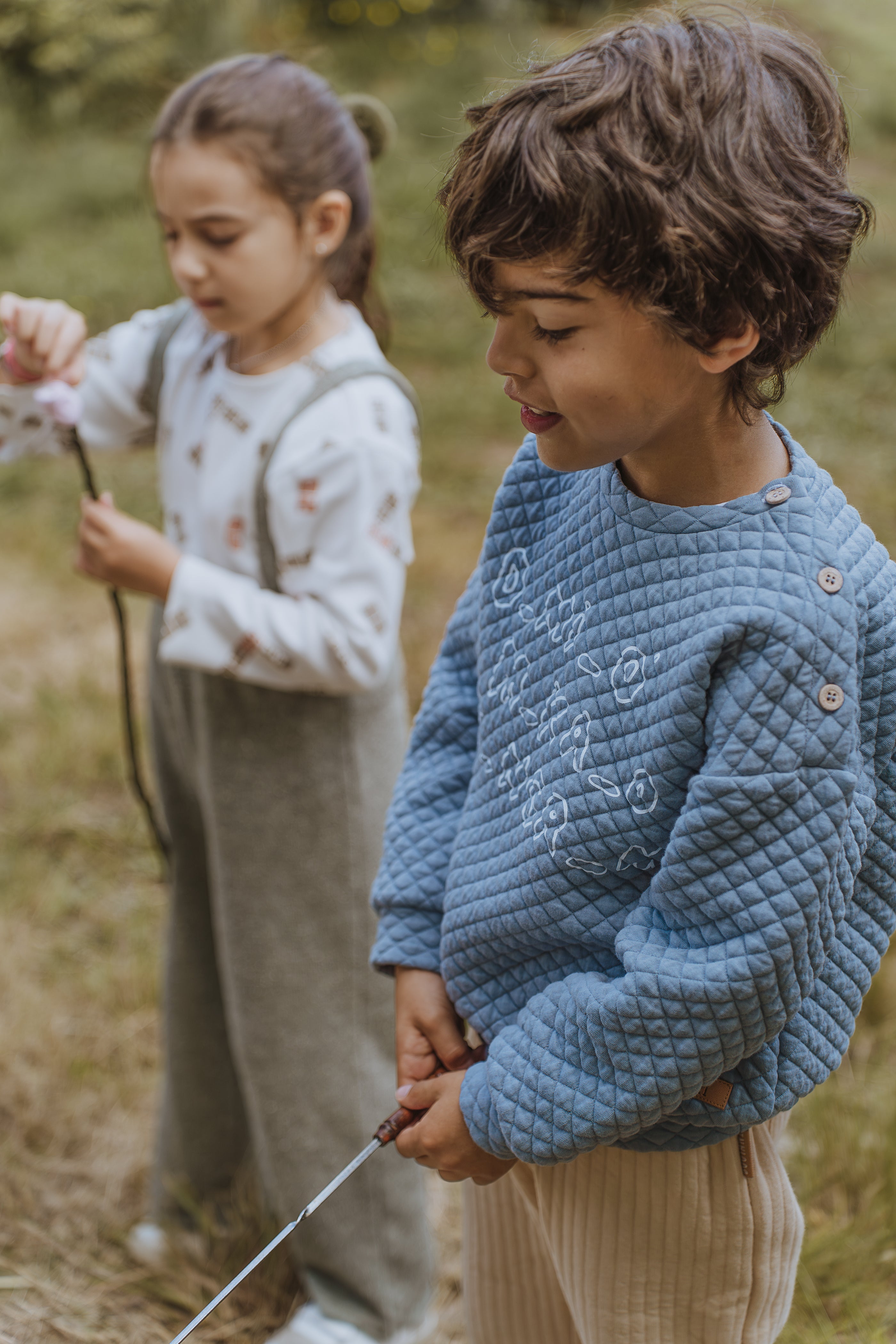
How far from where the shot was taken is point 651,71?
896 millimetres

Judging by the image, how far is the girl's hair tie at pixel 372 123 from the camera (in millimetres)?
1881

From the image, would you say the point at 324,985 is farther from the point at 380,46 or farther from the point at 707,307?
the point at 380,46

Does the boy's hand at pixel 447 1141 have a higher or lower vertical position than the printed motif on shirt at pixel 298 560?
lower

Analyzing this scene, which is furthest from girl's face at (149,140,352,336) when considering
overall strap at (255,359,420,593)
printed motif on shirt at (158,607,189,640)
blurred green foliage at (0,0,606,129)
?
blurred green foliage at (0,0,606,129)

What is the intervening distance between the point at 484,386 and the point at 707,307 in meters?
4.89

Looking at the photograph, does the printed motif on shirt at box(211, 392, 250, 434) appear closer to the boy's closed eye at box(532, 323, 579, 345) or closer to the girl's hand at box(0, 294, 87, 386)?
the girl's hand at box(0, 294, 87, 386)

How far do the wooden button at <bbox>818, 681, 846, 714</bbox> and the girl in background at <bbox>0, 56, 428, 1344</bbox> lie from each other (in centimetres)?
78

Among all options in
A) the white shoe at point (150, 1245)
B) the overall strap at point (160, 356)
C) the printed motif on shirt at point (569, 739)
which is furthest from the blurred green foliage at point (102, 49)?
the printed motif on shirt at point (569, 739)

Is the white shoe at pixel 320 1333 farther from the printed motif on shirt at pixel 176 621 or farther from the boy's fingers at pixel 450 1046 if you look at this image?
the printed motif on shirt at pixel 176 621

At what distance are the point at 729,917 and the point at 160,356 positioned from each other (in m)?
A: 1.30

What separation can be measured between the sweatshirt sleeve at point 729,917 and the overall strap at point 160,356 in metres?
1.20

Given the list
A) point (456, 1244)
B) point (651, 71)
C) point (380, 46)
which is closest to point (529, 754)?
point (651, 71)

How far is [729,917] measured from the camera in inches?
36.3

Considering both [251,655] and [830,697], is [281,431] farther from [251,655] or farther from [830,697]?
[830,697]
